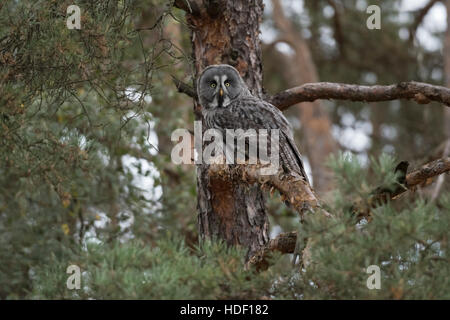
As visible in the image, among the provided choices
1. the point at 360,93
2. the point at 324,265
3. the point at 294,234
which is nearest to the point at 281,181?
the point at 294,234

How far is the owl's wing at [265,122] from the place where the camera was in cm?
577

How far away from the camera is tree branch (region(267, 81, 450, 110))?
4883mm

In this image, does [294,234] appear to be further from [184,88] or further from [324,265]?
[184,88]

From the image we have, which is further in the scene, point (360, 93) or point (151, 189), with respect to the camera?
point (151, 189)

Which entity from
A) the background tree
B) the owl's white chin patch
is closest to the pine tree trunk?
the background tree

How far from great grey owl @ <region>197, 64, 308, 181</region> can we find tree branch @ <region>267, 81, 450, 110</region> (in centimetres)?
17

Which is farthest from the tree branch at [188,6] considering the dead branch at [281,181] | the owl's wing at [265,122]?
the dead branch at [281,181]

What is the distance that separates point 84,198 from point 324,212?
411 cm

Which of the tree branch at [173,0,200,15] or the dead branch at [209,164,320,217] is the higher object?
the tree branch at [173,0,200,15]

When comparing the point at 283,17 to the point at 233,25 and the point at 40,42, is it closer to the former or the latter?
the point at 233,25

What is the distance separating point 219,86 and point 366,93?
59.3 inches

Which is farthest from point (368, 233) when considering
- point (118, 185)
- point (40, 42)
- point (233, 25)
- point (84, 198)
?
point (118, 185)

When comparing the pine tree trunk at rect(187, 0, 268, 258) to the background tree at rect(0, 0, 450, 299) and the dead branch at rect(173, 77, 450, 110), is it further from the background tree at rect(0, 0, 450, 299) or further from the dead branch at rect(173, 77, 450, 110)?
the dead branch at rect(173, 77, 450, 110)

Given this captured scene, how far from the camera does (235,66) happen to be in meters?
5.76
